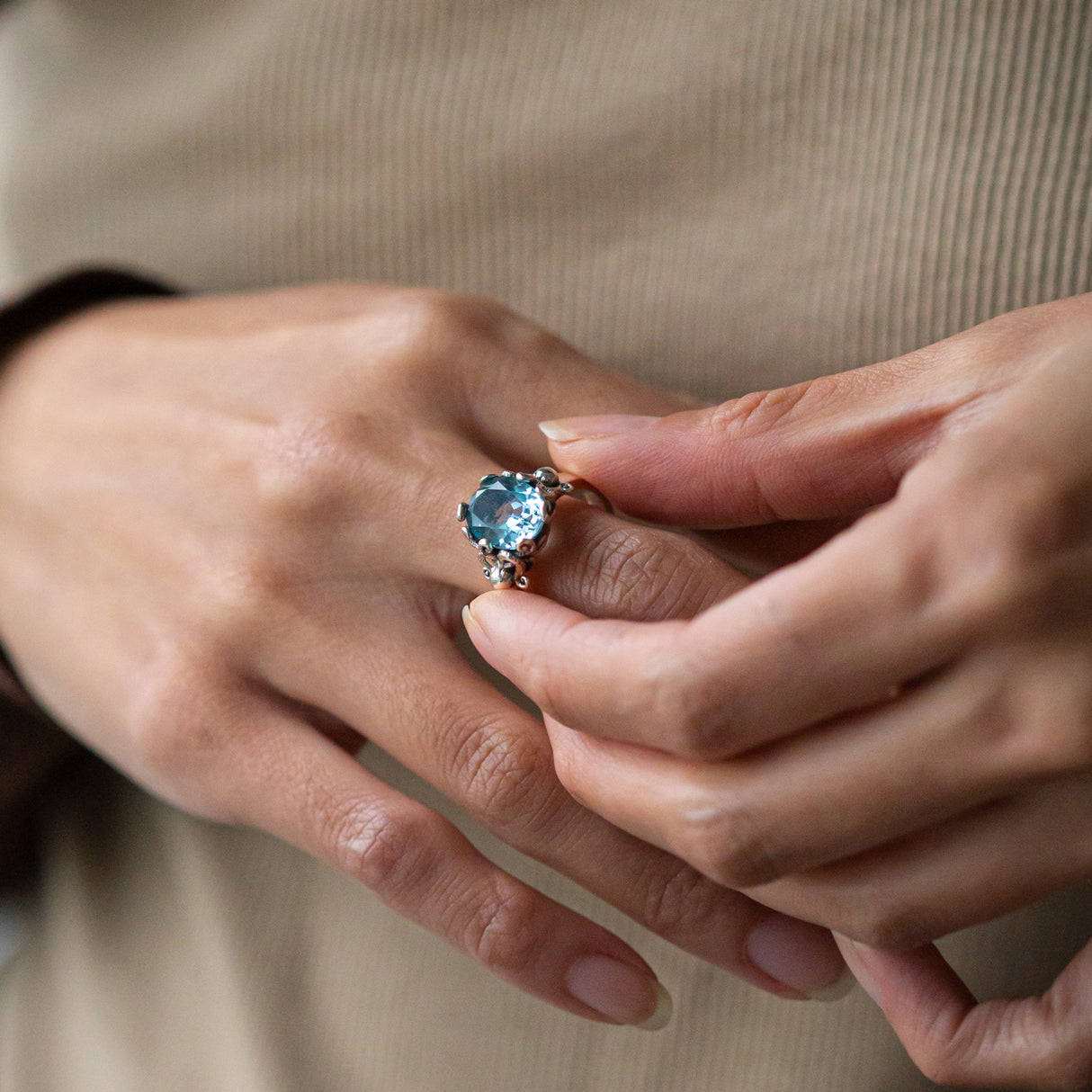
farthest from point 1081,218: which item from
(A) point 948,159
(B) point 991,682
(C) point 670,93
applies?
(B) point 991,682

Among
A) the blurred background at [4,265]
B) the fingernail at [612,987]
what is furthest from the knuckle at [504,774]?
the blurred background at [4,265]

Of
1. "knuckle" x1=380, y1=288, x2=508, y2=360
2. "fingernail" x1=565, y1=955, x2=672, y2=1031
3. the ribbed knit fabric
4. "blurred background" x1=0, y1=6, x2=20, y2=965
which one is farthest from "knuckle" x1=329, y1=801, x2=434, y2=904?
"blurred background" x1=0, y1=6, x2=20, y2=965

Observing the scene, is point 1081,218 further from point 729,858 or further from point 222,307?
point 222,307

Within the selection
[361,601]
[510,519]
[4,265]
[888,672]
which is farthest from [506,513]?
[4,265]

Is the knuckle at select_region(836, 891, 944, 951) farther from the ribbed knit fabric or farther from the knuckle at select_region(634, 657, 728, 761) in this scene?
the ribbed knit fabric

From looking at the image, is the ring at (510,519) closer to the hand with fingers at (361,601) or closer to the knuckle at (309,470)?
the hand with fingers at (361,601)

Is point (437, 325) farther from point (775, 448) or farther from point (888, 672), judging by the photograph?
point (888, 672)

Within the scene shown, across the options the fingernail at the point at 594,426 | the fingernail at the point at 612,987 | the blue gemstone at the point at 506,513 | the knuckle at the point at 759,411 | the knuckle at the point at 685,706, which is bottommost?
the fingernail at the point at 612,987
